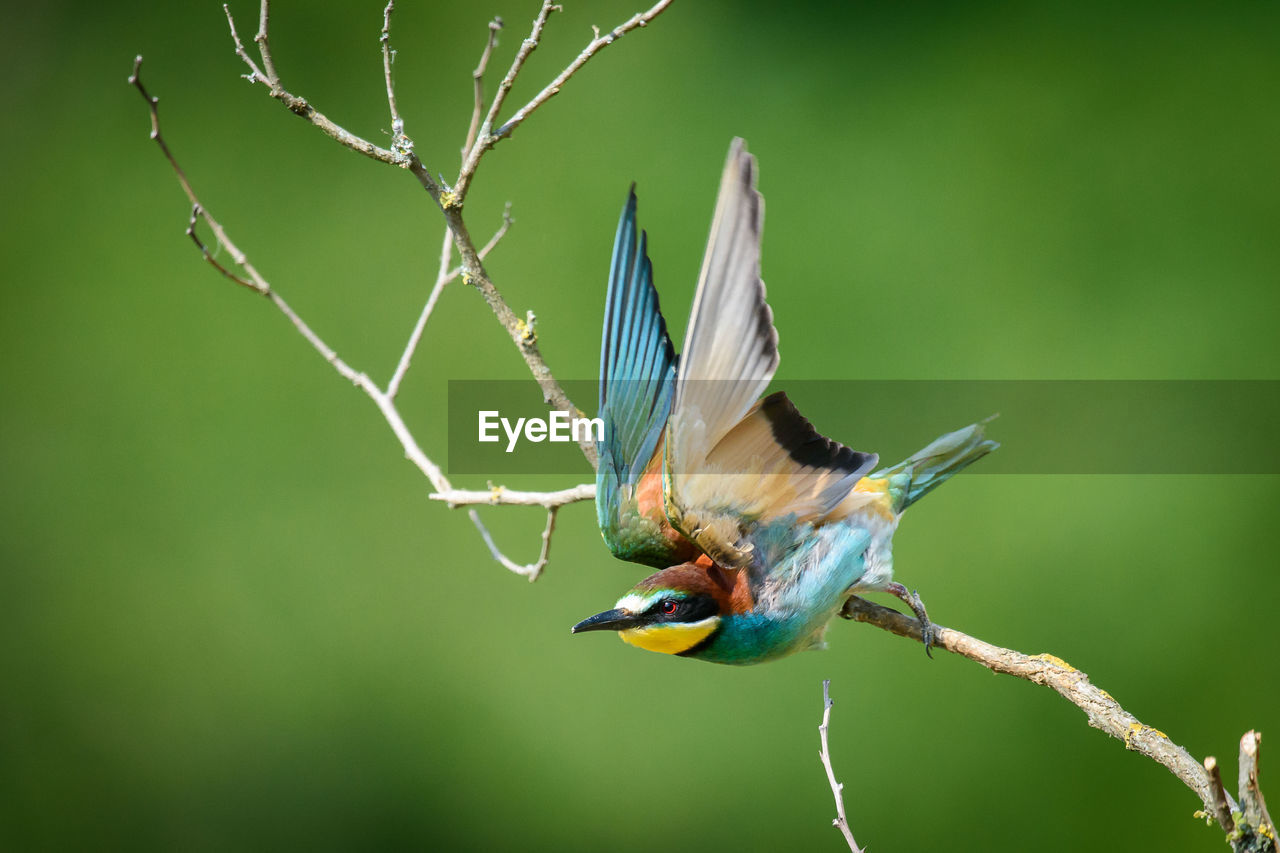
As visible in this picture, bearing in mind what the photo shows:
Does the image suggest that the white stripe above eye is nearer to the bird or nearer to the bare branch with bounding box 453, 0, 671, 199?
the bird

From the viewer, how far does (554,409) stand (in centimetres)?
154

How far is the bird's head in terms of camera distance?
51.9 inches

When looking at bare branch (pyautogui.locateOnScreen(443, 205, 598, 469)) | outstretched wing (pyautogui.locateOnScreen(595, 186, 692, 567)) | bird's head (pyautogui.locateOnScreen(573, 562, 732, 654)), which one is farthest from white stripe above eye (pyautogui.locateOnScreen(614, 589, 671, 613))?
bare branch (pyautogui.locateOnScreen(443, 205, 598, 469))

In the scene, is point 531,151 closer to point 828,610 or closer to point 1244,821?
point 828,610

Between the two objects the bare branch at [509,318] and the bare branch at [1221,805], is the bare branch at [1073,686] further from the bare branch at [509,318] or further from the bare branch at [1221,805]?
the bare branch at [509,318]

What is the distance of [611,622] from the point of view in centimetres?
131

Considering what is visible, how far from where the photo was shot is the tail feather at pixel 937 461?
5.44 ft

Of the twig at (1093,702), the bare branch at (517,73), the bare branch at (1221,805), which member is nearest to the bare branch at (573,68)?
the bare branch at (517,73)

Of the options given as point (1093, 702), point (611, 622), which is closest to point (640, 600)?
point (611, 622)

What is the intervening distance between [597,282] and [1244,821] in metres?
2.24

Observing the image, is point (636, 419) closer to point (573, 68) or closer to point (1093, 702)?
point (573, 68)

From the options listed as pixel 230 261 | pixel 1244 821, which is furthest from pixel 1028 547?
pixel 230 261

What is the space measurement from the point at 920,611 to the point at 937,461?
0.84ft

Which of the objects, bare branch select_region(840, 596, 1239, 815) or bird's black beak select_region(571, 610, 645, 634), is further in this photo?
bird's black beak select_region(571, 610, 645, 634)
